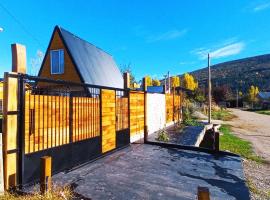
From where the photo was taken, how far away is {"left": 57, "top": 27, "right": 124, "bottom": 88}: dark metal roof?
59.5 ft

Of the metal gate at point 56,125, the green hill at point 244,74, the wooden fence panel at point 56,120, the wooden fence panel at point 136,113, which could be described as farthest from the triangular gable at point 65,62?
the green hill at point 244,74

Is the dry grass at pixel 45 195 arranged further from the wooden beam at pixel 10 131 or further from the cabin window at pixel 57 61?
the cabin window at pixel 57 61

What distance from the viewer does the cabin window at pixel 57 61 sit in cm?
1853

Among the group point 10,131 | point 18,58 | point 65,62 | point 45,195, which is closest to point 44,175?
point 45,195

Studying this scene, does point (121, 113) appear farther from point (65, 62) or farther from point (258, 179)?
point (65, 62)

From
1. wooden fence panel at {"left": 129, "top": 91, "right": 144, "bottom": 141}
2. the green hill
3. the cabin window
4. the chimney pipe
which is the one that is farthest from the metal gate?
the green hill

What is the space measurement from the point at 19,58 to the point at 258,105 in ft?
308

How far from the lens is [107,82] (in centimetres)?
2028

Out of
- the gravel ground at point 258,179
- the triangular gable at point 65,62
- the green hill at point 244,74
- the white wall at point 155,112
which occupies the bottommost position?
the gravel ground at point 258,179

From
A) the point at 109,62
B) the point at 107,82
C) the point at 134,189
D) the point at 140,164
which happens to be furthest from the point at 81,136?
the point at 109,62

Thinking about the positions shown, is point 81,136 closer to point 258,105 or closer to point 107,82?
point 107,82

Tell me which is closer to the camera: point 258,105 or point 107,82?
point 107,82

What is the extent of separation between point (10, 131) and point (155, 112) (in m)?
9.76

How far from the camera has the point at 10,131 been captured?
4977mm
